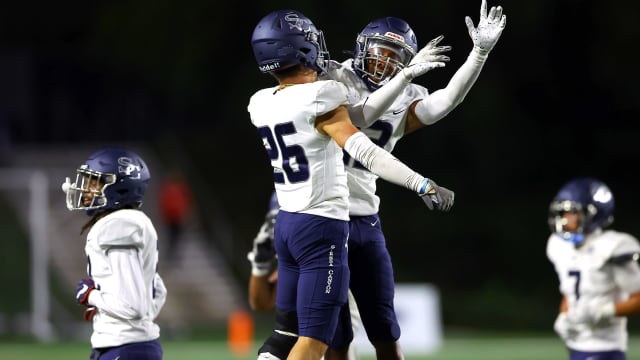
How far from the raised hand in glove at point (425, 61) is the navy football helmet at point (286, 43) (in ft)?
1.35

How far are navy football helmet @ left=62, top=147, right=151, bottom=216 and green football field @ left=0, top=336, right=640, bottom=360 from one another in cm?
671

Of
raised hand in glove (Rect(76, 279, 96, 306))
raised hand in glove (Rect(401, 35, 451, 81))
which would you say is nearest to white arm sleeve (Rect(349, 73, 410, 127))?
raised hand in glove (Rect(401, 35, 451, 81))

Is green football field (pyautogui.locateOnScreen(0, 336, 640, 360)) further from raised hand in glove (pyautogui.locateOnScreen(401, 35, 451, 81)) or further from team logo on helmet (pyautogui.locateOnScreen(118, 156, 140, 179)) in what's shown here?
raised hand in glove (pyautogui.locateOnScreen(401, 35, 451, 81))

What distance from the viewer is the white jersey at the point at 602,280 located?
6789mm

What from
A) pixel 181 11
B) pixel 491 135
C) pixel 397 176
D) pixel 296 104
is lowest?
pixel 397 176

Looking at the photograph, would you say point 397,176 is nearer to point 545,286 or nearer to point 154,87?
point 545,286

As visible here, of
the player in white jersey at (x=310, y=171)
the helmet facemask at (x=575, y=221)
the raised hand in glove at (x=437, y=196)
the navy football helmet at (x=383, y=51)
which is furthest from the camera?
the helmet facemask at (x=575, y=221)

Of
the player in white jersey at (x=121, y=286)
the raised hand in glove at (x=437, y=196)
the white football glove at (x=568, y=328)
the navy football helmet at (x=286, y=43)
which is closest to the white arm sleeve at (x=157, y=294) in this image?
the player in white jersey at (x=121, y=286)

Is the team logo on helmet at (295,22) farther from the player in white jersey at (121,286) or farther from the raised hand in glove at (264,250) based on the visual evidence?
the raised hand in glove at (264,250)

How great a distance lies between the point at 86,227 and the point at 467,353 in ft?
26.5

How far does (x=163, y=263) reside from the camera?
18594 mm

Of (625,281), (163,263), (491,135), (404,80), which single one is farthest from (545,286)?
(404,80)

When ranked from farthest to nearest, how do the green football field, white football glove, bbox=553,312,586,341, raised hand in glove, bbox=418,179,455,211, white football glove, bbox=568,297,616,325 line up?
the green football field, white football glove, bbox=553,312,586,341, white football glove, bbox=568,297,616,325, raised hand in glove, bbox=418,179,455,211

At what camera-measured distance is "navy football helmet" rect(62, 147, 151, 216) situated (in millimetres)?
5609
